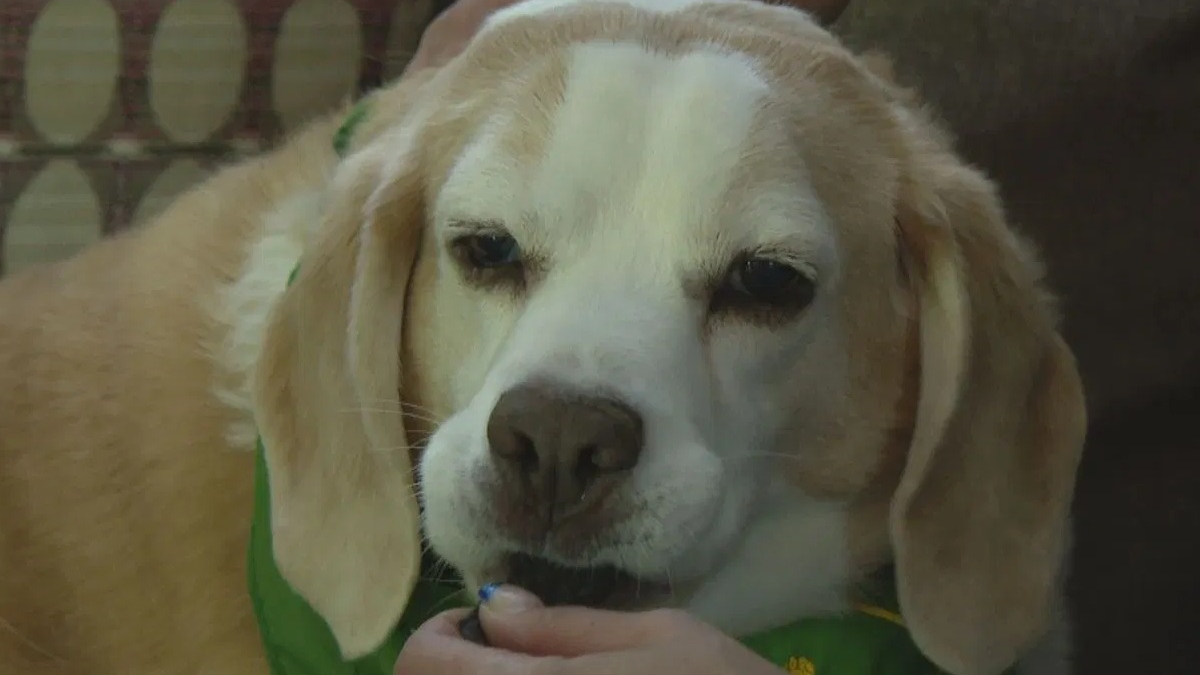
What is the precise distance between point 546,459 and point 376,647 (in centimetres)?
46

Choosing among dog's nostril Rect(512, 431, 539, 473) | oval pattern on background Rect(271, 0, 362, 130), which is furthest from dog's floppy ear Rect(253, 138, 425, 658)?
oval pattern on background Rect(271, 0, 362, 130)

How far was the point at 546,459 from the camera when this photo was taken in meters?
0.99

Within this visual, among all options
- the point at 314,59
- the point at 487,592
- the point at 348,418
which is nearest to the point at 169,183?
the point at 314,59

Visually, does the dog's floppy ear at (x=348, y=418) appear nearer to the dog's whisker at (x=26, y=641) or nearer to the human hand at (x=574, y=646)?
the human hand at (x=574, y=646)

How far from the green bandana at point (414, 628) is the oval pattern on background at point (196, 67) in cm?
110

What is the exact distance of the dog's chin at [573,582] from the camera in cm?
110

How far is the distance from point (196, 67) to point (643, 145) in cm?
145

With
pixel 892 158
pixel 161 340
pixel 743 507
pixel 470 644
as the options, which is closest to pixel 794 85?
pixel 892 158

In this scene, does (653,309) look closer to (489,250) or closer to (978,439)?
(489,250)

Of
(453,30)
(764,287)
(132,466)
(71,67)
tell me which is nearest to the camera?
(764,287)

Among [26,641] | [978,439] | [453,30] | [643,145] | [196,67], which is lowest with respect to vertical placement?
[26,641]

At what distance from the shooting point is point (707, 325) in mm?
1181

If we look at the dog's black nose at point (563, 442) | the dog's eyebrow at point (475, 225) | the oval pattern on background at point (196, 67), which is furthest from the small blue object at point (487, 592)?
the oval pattern on background at point (196, 67)

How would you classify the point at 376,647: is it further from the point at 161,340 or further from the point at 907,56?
the point at 907,56
